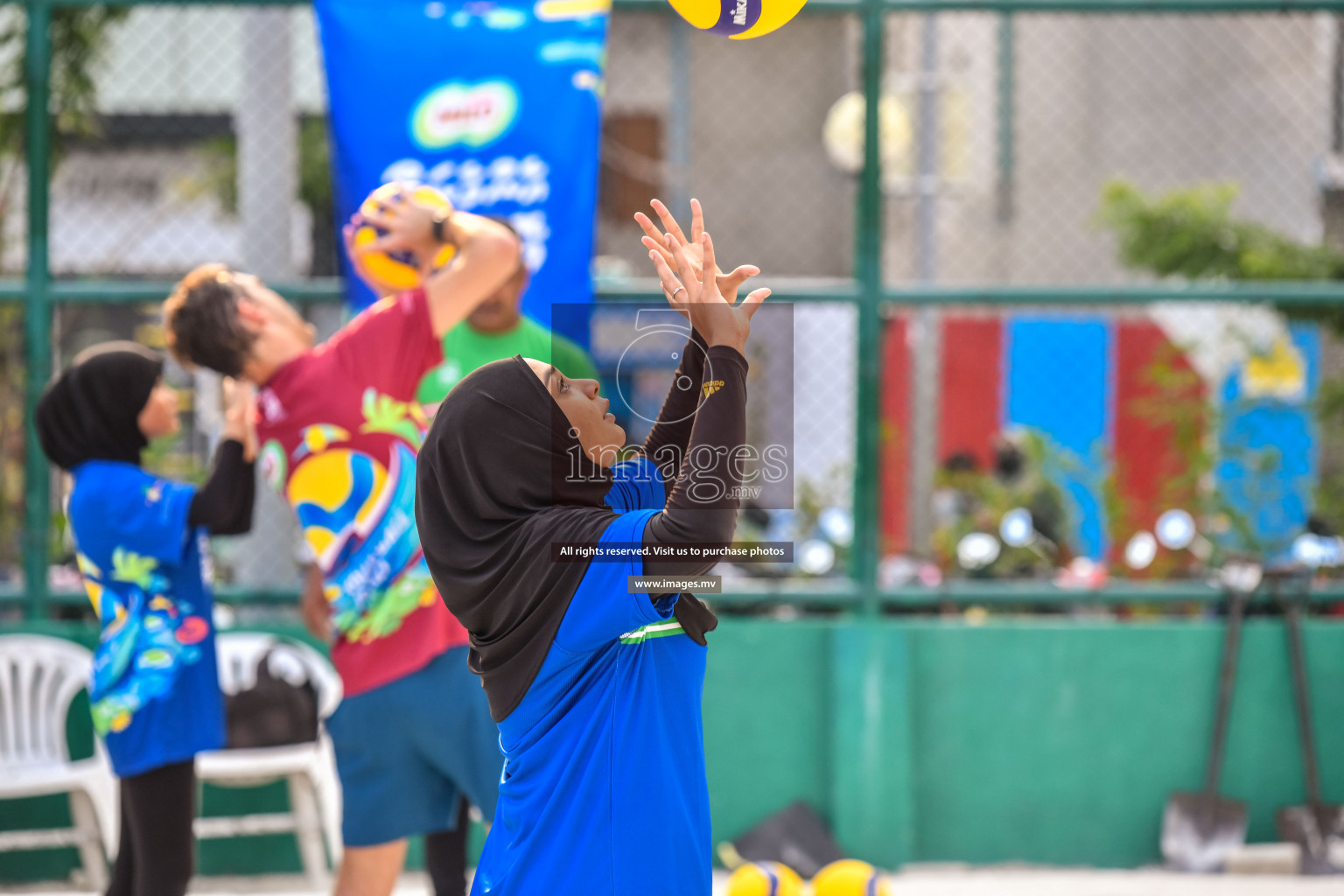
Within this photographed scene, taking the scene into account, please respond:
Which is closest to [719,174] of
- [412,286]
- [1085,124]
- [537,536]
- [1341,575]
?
[1085,124]

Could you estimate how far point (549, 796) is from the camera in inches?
79.8

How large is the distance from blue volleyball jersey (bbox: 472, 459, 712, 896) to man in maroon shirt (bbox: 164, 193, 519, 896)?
108cm

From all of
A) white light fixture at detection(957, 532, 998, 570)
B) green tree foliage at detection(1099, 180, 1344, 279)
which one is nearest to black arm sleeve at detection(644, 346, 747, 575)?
white light fixture at detection(957, 532, 998, 570)

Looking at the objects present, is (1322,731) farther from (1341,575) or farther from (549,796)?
(549,796)

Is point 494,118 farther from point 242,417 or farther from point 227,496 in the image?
point 227,496

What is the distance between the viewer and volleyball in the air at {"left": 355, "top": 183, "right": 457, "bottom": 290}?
310 cm

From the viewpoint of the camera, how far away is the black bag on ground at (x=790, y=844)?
448 cm

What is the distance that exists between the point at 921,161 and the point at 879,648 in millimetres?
7654

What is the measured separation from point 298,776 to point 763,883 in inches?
66.6

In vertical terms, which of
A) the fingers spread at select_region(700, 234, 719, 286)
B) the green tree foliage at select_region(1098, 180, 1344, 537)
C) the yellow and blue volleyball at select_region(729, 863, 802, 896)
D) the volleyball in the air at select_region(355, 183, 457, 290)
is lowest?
the yellow and blue volleyball at select_region(729, 863, 802, 896)

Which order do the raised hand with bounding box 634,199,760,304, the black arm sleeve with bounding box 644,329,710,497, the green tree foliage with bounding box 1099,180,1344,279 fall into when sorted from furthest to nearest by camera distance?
the green tree foliage with bounding box 1099,180,1344,279 → the black arm sleeve with bounding box 644,329,710,497 → the raised hand with bounding box 634,199,760,304

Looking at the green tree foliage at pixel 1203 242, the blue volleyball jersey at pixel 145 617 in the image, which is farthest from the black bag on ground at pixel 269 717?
the green tree foliage at pixel 1203 242

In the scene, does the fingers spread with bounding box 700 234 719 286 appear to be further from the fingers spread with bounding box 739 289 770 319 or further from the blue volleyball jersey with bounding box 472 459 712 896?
the blue volleyball jersey with bounding box 472 459 712 896

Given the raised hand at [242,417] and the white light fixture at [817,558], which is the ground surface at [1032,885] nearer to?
the white light fixture at [817,558]
